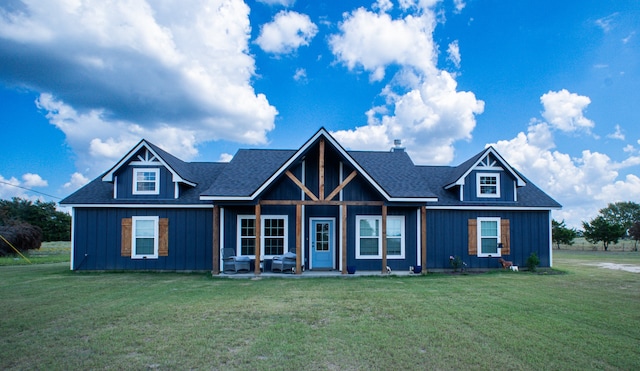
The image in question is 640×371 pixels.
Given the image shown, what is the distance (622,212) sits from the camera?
2238 inches

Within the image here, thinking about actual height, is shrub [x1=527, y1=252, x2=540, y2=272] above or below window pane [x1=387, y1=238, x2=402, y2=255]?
below

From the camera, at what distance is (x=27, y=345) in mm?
5410

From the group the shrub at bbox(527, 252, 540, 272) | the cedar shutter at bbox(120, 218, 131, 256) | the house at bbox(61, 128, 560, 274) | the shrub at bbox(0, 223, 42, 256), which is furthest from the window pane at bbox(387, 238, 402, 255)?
the shrub at bbox(0, 223, 42, 256)

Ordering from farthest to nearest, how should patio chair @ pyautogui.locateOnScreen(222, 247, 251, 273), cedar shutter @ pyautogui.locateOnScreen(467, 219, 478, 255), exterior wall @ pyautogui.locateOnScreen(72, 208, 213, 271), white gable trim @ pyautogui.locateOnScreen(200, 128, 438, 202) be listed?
cedar shutter @ pyautogui.locateOnScreen(467, 219, 478, 255) < exterior wall @ pyautogui.locateOnScreen(72, 208, 213, 271) < patio chair @ pyautogui.locateOnScreen(222, 247, 251, 273) < white gable trim @ pyautogui.locateOnScreen(200, 128, 438, 202)

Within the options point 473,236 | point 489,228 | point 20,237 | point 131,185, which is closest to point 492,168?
point 489,228

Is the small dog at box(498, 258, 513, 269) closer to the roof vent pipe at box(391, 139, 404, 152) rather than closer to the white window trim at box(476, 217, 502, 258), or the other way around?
the white window trim at box(476, 217, 502, 258)

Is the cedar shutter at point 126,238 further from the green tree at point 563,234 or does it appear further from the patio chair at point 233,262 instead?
the green tree at point 563,234

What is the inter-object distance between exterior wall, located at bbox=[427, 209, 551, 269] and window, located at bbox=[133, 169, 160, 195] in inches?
461

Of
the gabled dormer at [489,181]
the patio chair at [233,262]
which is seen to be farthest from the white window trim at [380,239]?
the patio chair at [233,262]

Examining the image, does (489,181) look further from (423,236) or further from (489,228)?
(423,236)

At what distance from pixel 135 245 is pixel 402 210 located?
11.2m

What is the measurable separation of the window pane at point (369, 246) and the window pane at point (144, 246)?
343 inches

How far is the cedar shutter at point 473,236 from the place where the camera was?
15108mm

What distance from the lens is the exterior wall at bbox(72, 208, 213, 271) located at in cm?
1449
